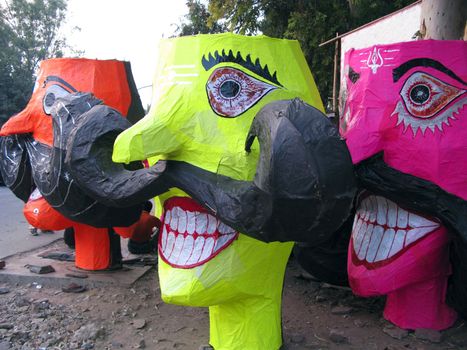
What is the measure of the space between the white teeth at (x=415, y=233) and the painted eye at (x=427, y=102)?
0.62 m

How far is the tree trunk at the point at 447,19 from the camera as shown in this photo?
12.6 feet

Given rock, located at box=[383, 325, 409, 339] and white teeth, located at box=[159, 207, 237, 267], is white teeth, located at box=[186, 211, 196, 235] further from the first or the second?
rock, located at box=[383, 325, 409, 339]

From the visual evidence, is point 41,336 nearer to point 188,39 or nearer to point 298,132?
point 188,39

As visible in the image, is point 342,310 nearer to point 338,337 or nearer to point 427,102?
point 338,337

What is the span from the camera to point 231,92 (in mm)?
2402

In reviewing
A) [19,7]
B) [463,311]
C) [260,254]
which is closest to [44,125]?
[260,254]

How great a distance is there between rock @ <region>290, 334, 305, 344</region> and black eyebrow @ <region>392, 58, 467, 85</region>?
1.80 m

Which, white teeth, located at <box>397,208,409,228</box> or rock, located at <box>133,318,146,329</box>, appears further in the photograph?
rock, located at <box>133,318,146,329</box>

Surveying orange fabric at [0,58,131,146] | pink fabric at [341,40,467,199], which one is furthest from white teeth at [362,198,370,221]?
orange fabric at [0,58,131,146]

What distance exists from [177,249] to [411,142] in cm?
155

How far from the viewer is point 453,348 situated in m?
3.15

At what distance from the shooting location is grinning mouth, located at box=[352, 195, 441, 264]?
121 inches

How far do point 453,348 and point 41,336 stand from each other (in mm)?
2790

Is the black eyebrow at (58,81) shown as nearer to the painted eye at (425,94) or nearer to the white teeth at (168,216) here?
the white teeth at (168,216)
